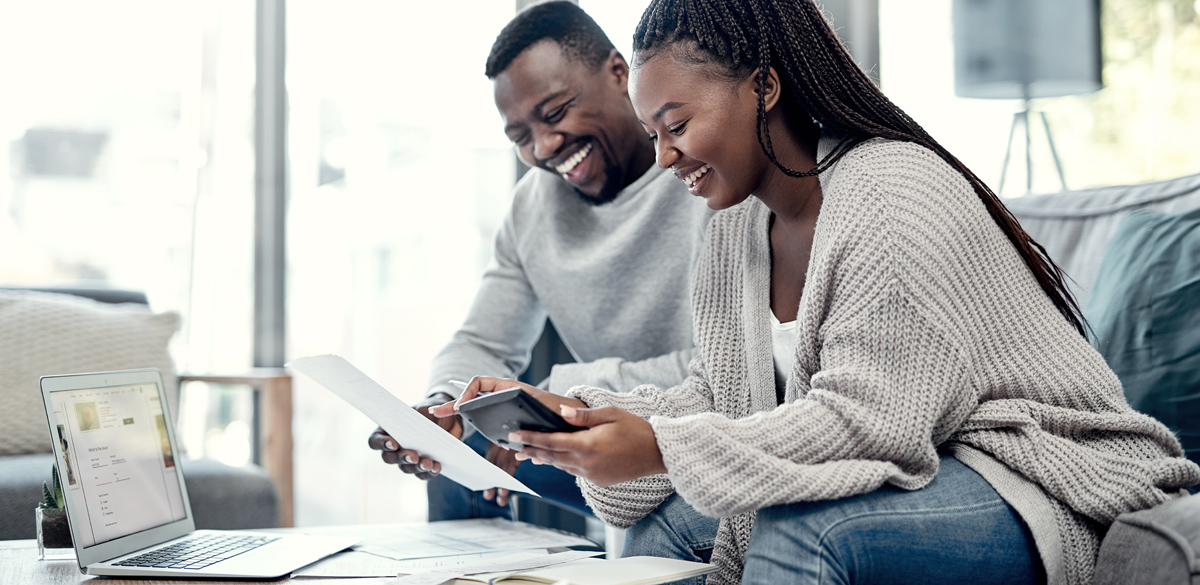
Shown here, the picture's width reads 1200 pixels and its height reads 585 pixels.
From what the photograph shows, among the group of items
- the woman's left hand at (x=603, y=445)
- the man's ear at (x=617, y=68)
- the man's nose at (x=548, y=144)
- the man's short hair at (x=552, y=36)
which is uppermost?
the man's short hair at (x=552, y=36)

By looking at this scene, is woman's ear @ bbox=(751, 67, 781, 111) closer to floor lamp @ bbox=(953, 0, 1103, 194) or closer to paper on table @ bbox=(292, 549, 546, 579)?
paper on table @ bbox=(292, 549, 546, 579)

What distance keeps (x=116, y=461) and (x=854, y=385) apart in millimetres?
847

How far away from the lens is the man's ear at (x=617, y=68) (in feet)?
5.02

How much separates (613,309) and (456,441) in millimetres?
577

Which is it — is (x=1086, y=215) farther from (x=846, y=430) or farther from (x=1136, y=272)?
Result: (x=846, y=430)

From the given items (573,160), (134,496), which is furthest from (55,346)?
(573,160)

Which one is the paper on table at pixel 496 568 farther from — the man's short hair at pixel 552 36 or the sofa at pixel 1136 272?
the man's short hair at pixel 552 36

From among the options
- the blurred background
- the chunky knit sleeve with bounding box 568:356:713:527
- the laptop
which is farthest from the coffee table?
the blurred background

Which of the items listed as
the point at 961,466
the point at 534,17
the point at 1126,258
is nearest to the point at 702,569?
the point at 961,466

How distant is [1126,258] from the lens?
3.64ft

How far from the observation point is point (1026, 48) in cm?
165

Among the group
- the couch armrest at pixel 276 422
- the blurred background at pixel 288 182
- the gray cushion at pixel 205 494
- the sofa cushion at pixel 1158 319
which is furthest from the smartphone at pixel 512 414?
the blurred background at pixel 288 182

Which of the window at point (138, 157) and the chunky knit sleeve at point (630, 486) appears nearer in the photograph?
the chunky knit sleeve at point (630, 486)

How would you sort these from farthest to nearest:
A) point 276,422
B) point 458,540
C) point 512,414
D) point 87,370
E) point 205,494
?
point 276,422
point 87,370
point 205,494
point 458,540
point 512,414
